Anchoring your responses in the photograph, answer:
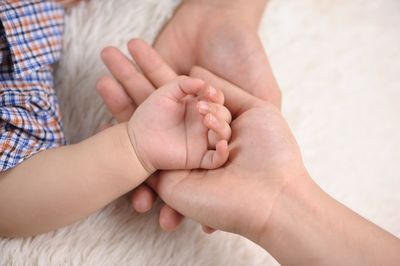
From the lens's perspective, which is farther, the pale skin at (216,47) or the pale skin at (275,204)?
the pale skin at (216,47)

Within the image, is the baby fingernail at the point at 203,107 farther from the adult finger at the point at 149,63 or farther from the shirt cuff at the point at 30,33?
the shirt cuff at the point at 30,33

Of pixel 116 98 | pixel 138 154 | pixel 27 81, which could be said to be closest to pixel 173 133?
pixel 138 154

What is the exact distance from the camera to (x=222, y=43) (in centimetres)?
82

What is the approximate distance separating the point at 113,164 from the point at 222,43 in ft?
0.97

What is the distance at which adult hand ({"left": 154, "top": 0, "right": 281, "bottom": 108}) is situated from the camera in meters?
0.79

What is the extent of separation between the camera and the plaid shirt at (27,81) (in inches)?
28.4

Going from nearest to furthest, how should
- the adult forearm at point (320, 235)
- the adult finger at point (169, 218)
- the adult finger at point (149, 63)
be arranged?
the adult forearm at point (320, 235)
the adult finger at point (169, 218)
the adult finger at point (149, 63)

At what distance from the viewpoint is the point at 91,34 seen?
90 centimetres

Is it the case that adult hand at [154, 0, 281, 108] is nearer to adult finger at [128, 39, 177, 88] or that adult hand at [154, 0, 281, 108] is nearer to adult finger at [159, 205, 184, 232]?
adult finger at [128, 39, 177, 88]

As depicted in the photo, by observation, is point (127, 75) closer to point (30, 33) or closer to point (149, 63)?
point (149, 63)

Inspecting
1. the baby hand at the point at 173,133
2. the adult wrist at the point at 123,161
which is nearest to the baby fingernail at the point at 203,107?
the baby hand at the point at 173,133

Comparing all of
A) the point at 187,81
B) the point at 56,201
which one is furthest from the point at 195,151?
the point at 56,201

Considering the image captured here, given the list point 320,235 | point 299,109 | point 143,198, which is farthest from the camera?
point 299,109

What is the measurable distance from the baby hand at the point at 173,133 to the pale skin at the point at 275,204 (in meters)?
0.03
